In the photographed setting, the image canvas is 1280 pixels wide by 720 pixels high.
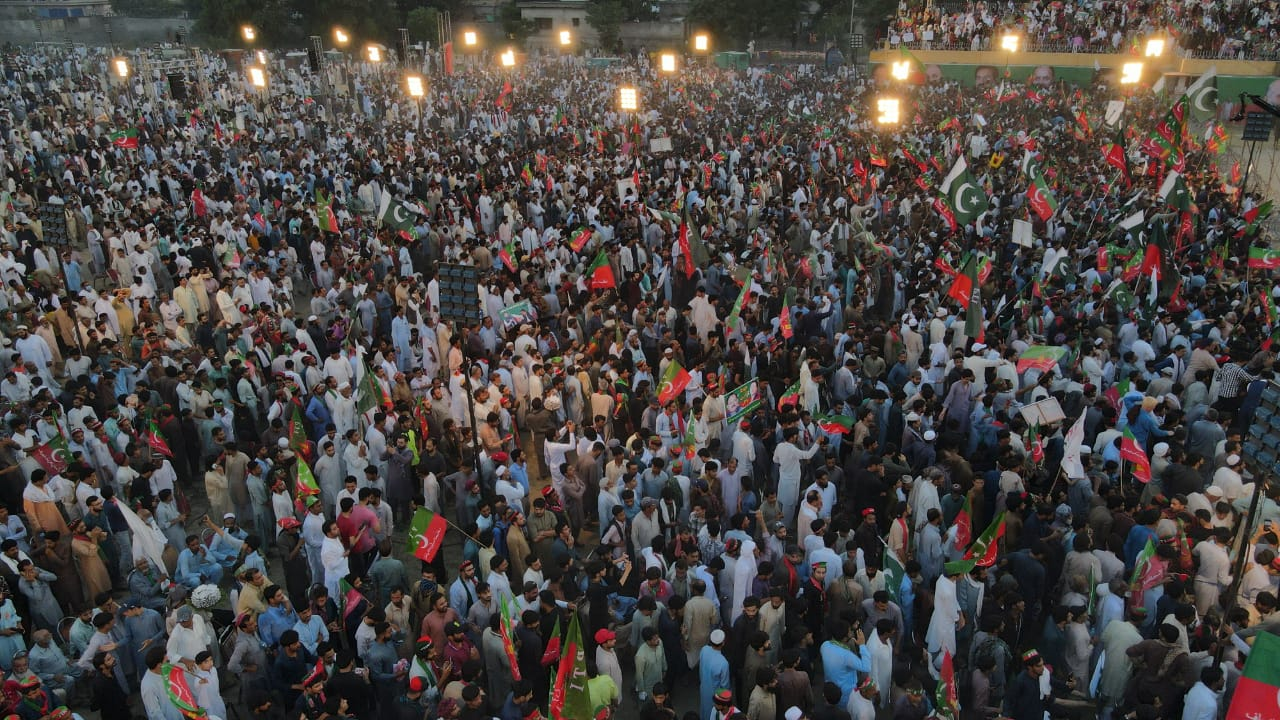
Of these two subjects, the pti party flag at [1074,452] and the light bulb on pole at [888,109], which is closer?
the pti party flag at [1074,452]

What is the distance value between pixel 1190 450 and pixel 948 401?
7.99 feet

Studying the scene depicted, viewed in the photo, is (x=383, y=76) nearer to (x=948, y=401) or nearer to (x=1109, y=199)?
(x=1109, y=199)

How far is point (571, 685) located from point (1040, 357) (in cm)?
684

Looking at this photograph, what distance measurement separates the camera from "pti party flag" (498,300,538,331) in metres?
11.2

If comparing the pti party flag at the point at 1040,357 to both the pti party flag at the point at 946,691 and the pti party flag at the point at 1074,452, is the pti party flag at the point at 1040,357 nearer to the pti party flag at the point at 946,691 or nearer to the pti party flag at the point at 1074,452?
the pti party flag at the point at 1074,452

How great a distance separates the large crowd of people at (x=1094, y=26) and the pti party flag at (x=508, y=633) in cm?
2417

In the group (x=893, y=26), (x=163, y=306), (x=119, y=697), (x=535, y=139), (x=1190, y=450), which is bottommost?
(x=119, y=697)

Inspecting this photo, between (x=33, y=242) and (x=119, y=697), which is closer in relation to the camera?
(x=119, y=697)

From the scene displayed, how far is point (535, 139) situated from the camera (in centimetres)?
2688

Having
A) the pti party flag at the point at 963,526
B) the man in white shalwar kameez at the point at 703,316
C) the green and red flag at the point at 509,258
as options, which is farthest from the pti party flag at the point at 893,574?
the green and red flag at the point at 509,258

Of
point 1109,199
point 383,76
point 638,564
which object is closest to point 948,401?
point 638,564

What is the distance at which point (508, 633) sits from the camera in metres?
6.26

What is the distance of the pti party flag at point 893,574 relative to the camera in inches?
266

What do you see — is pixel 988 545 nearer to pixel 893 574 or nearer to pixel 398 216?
pixel 893 574
